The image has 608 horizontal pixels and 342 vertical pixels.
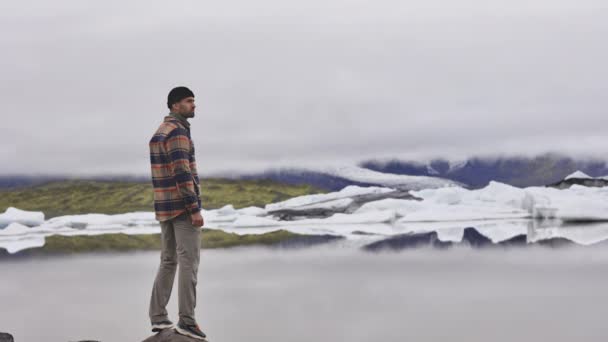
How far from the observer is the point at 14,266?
29.4 ft

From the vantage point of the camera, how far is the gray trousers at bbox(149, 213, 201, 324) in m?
3.78

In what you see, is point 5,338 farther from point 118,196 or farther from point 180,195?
point 118,196

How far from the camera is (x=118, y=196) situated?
79.1 m

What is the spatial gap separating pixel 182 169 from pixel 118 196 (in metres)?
78.8

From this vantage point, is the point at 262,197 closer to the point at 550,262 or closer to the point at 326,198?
the point at 326,198

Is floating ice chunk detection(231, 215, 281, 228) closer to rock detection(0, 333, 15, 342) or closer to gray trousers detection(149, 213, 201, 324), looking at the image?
gray trousers detection(149, 213, 201, 324)

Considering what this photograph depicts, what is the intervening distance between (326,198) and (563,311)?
23.9 m

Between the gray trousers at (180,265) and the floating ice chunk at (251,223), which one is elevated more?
the gray trousers at (180,265)

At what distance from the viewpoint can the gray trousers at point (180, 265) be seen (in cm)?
378

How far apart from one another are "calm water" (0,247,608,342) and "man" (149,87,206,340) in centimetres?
53

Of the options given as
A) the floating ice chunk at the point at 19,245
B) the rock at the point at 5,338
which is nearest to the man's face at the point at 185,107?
the rock at the point at 5,338

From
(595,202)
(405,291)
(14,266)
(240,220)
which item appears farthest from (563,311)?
(240,220)

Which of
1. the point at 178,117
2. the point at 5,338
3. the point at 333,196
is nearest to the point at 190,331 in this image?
the point at 5,338

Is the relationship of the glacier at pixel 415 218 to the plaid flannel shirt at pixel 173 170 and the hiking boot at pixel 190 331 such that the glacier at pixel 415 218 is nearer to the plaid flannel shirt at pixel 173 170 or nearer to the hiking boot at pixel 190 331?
the hiking boot at pixel 190 331
